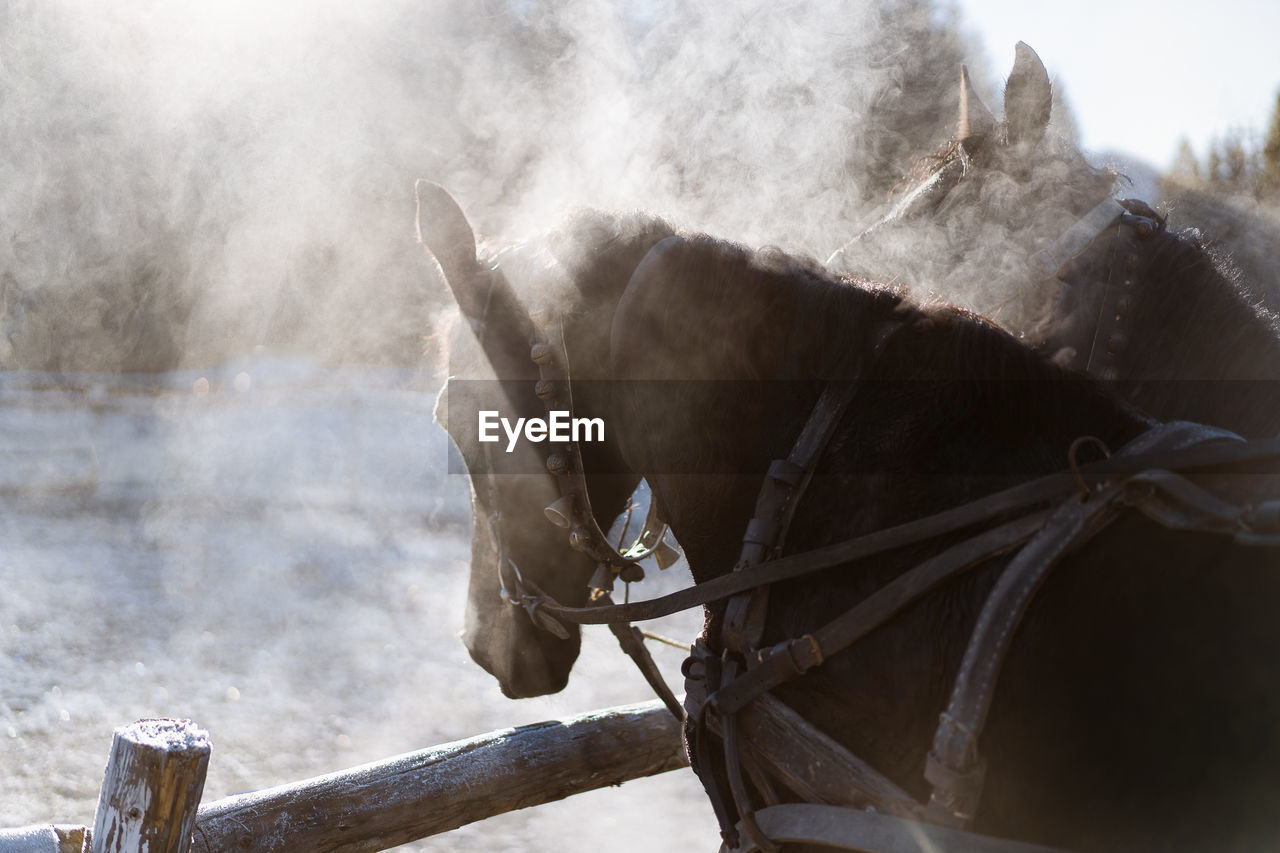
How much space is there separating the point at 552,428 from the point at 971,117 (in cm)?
225

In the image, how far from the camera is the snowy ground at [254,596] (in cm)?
532

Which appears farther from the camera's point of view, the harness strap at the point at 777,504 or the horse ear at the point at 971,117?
the horse ear at the point at 971,117

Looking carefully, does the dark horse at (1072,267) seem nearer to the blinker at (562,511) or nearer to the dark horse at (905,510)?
the dark horse at (905,510)

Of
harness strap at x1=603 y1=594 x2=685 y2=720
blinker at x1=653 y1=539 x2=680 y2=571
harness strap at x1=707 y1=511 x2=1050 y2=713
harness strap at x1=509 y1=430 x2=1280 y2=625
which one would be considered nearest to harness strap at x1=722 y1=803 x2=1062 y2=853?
harness strap at x1=707 y1=511 x2=1050 y2=713

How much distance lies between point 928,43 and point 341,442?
1179 cm

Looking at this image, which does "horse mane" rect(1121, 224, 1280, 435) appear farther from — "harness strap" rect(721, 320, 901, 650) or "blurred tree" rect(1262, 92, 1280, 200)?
"blurred tree" rect(1262, 92, 1280, 200)

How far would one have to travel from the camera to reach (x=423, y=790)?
2451mm

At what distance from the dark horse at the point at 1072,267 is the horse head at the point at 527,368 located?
4.77 feet

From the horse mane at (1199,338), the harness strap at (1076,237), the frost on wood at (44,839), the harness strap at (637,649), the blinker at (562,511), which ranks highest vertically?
the harness strap at (1076,237)

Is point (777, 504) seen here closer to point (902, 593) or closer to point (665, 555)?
point (902, 593)

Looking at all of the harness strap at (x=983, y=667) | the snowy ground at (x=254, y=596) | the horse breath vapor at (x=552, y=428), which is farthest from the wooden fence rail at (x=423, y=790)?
the snowy ground at (x=254, y=596)

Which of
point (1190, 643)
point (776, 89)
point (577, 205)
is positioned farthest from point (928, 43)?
point (1190, 643)

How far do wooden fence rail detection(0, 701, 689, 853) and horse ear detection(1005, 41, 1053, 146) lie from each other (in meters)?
2.28

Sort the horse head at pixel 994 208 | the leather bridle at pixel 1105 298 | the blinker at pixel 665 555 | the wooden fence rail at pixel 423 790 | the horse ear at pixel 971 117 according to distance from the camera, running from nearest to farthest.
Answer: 1. the wooden fence rail at pixel 423 790
2. the blinker at pixel 665 555
3. the leather bridle at pixel 1105 298
4. the horse head at pixel 994 208
5. the horse ear at pixel 971 117
